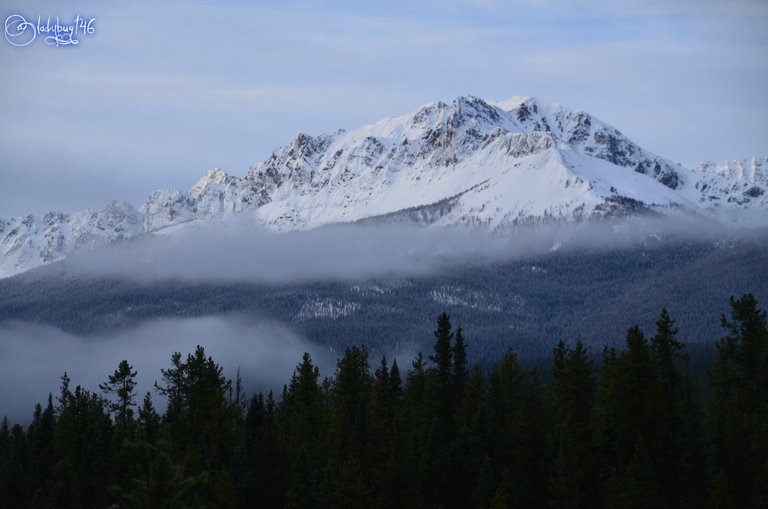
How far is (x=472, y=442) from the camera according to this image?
7138 cm

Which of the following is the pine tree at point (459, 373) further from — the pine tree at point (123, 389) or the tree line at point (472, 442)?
the pine tree at point (123, 389)

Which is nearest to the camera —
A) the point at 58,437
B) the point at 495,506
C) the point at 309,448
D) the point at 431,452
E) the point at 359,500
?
the point at 495,506

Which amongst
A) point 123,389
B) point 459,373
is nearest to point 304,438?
point 459,373

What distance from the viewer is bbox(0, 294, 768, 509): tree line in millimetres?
65750

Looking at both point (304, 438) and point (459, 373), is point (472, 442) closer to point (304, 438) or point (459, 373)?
point (459, 373)

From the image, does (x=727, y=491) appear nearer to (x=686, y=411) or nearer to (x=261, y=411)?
(x=686, y=411)

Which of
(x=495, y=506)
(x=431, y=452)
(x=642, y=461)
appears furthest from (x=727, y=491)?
(x=431, y=452)

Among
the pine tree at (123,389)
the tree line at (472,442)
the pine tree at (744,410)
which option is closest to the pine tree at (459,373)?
the tree line at (472,442)

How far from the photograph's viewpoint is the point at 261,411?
78.9 meters

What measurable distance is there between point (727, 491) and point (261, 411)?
3082 centimetres

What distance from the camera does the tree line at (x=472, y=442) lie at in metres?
65.8

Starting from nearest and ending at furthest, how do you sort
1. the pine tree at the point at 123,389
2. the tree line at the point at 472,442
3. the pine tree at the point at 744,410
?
the pine tree at the point at 744,410, the tree line at the point at 472,442, the pine tree at the point at 123,389

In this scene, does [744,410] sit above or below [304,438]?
above

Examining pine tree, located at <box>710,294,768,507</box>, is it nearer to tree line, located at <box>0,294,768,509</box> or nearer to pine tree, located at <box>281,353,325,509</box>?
tree line, located at <box>0,294,768,509</box>
